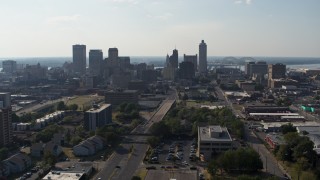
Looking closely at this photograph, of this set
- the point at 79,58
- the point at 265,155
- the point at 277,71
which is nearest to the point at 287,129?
the point at 265,155

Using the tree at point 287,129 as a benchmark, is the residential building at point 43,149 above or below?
below

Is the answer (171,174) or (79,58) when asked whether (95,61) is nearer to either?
(79,58)

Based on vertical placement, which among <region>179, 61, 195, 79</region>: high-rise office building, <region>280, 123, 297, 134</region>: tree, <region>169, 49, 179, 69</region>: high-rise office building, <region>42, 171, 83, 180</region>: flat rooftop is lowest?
<region>42, 171, 83, 180</region>: flat rooftop

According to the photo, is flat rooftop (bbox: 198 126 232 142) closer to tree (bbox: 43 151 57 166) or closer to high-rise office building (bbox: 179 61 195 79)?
tree (bbox: 43 151 57 166)

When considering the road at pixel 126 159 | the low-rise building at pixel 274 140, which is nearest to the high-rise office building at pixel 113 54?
the road at pixel 126 159

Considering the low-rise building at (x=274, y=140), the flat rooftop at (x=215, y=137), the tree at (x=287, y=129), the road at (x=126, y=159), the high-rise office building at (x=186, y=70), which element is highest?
the high-rise office building at (x=186, y=70)

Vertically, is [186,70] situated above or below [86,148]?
above

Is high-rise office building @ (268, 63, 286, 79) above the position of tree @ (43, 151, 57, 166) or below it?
above

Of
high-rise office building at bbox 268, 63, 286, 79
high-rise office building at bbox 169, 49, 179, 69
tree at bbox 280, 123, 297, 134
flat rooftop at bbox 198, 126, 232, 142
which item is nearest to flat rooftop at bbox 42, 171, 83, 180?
flat rooftop at bbox 198, 126, 232, 142

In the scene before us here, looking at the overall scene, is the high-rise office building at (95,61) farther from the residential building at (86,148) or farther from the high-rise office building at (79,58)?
the residential building at (86,148)

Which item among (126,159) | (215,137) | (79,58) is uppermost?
(79,58)

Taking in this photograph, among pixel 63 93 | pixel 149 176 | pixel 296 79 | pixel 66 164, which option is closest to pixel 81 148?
pixel 66 164

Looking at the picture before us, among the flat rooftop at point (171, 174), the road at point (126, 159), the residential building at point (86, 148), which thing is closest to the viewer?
the flat rooftop at point (171, 174)

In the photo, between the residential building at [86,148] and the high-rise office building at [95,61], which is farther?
the high-rise office building at [95,61]
